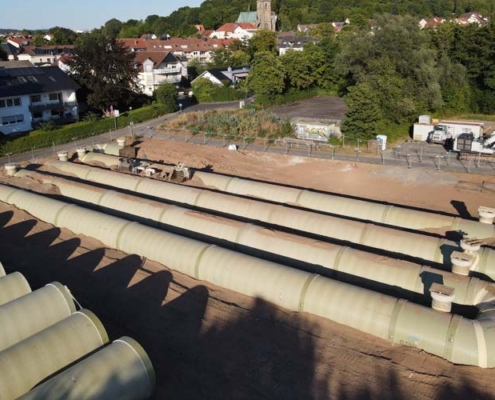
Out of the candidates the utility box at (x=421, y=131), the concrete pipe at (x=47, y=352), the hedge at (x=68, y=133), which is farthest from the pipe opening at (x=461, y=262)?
the hedge at (x=68, y=133)

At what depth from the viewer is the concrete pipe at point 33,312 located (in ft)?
48.4

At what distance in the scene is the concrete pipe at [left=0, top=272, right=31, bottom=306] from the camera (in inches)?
663

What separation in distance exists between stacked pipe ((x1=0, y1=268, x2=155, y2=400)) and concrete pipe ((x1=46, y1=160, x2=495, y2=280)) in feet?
40.9

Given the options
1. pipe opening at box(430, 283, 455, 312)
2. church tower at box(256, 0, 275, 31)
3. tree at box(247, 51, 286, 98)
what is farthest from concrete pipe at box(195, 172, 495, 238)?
church tower at box(256, 0, 275, 31)

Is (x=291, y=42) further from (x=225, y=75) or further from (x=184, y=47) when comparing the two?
(x=225, y=75)

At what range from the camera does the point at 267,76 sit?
2516 inches

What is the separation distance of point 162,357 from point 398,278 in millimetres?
9445

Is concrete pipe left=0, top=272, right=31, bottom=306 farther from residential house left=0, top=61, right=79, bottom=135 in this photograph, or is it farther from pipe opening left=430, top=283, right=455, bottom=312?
residential house left=0, top=61, right=79, bottom=135

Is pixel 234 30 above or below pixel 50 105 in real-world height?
above

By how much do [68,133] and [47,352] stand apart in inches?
1538

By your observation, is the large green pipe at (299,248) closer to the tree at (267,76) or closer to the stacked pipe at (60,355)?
the stacked pipe at (60,355)

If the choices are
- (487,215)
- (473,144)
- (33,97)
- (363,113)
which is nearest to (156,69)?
(33,97)

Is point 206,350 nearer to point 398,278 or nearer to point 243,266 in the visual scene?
point 243,266

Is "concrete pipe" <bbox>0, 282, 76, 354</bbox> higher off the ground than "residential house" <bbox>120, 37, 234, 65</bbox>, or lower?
lower
